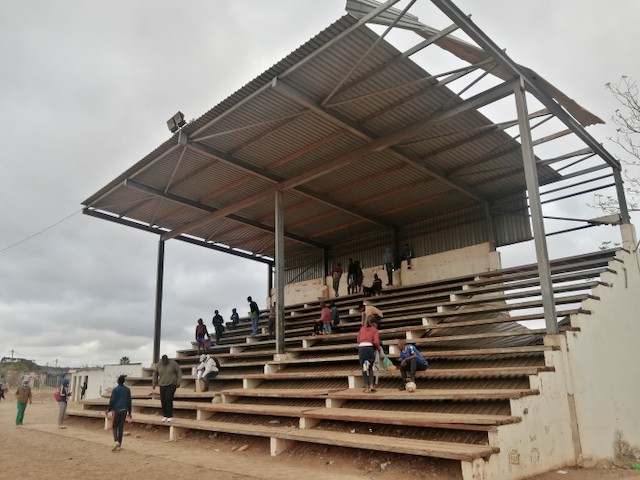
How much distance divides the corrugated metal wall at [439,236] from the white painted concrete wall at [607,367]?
5874 millimetres

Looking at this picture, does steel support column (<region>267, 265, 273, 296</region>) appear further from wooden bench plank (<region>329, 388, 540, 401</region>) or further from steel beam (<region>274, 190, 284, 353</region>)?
wooden bench plank (<region>329, 388, 540, 401</region>)

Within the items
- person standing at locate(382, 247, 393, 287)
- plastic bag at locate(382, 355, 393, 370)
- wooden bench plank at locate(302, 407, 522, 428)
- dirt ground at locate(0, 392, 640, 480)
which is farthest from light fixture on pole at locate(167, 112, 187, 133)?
person standing at locate(382, 247, 393, 287)

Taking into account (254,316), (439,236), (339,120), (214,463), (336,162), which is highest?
(339,120)

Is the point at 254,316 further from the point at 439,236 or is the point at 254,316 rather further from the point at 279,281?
the point at 439,236

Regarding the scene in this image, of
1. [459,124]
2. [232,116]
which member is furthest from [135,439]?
[459,124]

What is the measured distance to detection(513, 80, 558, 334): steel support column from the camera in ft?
30.5

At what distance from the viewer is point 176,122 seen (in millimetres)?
13891

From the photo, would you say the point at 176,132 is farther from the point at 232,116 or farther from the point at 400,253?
the point at 400,253

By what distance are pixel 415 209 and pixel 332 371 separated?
9.70 meters

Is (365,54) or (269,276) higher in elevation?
(365,54)

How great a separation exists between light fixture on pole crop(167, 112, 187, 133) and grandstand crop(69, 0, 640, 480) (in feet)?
0.82

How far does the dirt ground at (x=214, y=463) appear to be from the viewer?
701 centimetres

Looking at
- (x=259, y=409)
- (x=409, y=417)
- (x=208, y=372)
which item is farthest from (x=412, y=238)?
(x=409, y=417)

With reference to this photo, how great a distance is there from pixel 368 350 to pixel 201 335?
419 inches
